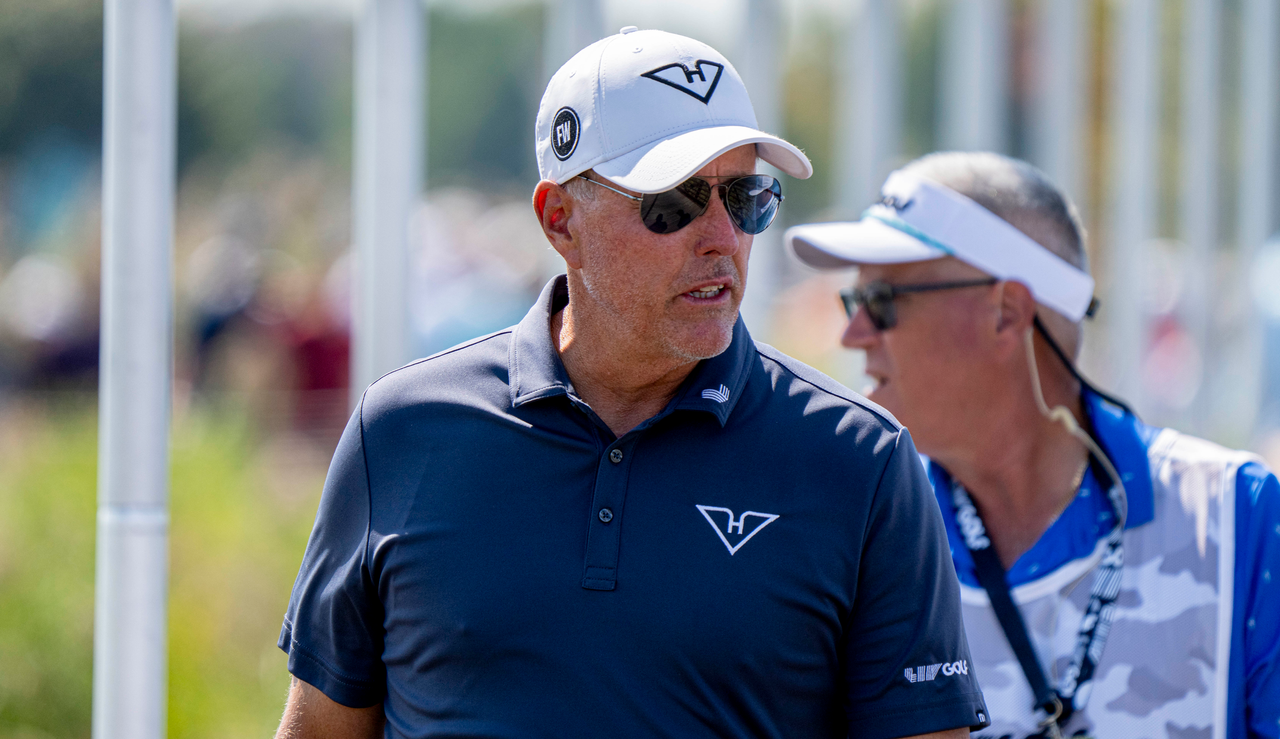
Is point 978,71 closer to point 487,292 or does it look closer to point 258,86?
point 487,292

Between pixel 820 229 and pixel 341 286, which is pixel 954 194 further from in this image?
pixel 341 286

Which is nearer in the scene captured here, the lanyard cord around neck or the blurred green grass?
the lanyard cord around neck

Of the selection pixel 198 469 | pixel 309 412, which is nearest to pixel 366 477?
pixel 198 469

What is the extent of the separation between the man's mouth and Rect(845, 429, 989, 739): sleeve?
1.46 ft

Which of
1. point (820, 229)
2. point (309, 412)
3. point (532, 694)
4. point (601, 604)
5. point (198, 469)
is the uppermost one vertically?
point (820, 229)

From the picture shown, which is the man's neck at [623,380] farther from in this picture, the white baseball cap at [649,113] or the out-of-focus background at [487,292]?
the out-of-focus background at [487,292]

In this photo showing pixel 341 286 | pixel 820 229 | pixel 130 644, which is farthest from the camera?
pixel 341 286

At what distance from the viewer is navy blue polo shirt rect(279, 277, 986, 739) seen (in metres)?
2.17

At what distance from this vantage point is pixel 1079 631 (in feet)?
9.24

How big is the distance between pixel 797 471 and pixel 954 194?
1.25m

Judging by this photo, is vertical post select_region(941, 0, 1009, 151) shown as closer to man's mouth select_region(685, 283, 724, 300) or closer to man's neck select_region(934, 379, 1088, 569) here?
man's neck select_region(934, 379, 1088, 569)

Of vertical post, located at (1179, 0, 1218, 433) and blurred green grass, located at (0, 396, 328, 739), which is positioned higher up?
vertical post, located at (1179, 0, 1218, 433)

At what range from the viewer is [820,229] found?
3377 millimetres

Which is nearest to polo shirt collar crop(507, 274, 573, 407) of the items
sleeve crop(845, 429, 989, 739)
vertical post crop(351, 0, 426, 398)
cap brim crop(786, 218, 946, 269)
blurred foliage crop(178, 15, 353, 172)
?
sleeve crop(845, 429, 989, 739)
